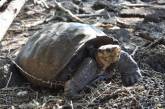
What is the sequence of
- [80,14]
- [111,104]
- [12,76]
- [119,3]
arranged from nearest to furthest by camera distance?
[111,104] → [12,76] → [80,14] → [119,3]

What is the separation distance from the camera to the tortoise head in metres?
4.20

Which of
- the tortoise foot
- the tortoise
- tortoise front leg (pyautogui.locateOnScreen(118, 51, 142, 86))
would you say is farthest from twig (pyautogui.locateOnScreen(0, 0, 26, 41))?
the tortoise foot

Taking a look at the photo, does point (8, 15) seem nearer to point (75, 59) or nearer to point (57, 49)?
point (57, 49)

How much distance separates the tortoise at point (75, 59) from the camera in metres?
4.27

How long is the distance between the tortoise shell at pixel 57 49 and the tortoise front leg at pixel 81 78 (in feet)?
0.36

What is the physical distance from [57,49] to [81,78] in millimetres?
403

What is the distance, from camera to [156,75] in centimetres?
448

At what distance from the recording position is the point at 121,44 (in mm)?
5570

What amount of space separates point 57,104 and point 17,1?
3.73 meters

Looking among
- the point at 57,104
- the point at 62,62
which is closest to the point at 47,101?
the point at 57,104

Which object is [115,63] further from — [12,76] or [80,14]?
[80,14]

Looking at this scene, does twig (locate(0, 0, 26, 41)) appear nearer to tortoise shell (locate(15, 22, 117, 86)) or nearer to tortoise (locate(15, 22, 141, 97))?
tortoise shell (locate(15, 22, 117, 86))

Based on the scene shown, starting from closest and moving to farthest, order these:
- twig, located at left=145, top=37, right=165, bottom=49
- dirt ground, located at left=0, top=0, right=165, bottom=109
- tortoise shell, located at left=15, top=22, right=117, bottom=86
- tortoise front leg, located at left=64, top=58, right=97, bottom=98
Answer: dirt ground, located at left=0, top=0, right=165, bottom=109, tortoise front leg, located at left=64, top=58, right=97, bottom=98, tortoise shell, located at left=15, top=22, right=117, bottom=86, twig, located at left=145, top=37, right=165, bottom=49

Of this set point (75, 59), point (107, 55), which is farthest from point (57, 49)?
point (107, 55)
